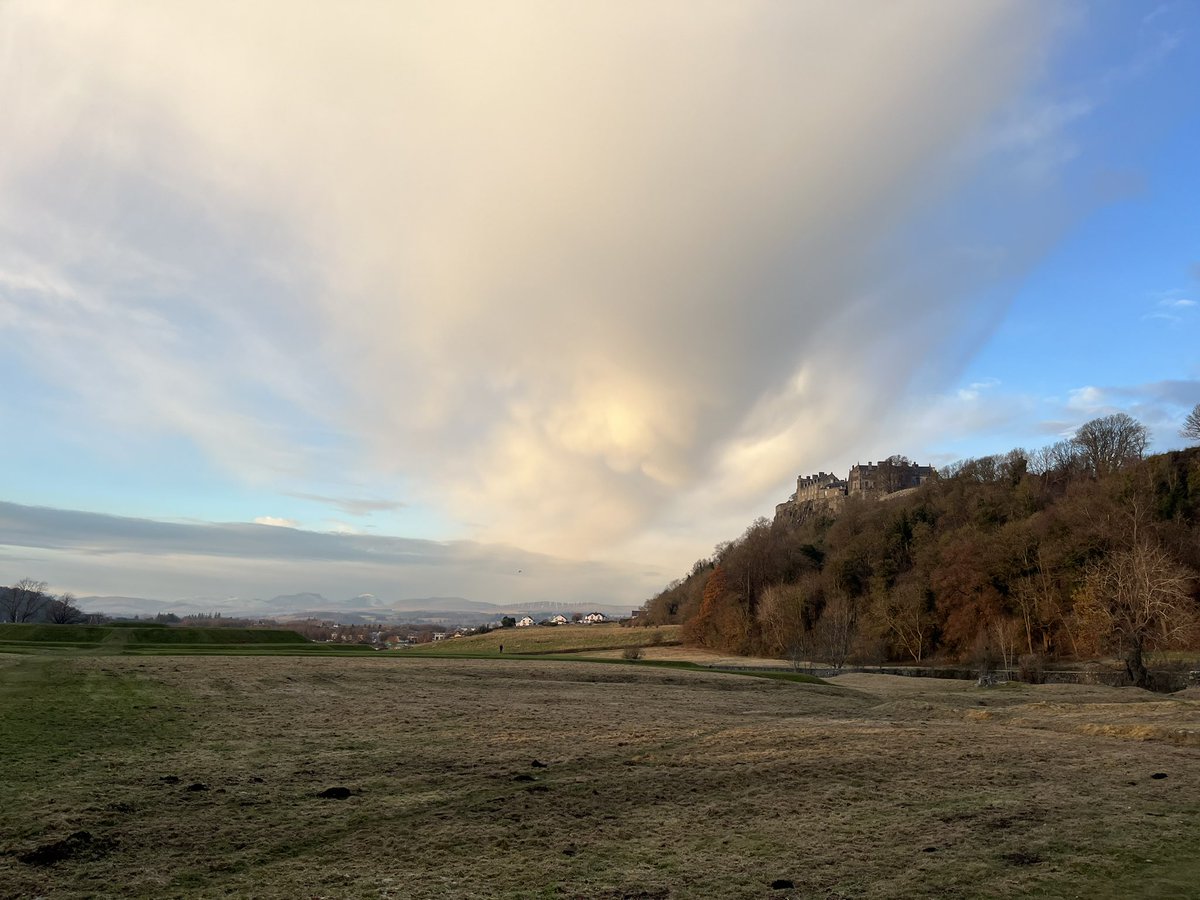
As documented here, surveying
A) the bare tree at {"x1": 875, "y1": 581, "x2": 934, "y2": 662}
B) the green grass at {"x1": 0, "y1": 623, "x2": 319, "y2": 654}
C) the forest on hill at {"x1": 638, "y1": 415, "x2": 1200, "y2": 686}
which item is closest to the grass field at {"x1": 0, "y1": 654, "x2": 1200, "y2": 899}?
the green grass at {"x1": 0, "y1": 623, "x2": 319, "y2": 654}

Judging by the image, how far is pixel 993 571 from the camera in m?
84.1

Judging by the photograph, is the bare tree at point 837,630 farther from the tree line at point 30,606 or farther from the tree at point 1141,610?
the tree line at point 30,606

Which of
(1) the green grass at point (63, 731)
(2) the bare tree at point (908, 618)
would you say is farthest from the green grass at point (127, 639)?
(2) the bare tree at point (908, 618)

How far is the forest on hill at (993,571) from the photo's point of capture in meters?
61.2

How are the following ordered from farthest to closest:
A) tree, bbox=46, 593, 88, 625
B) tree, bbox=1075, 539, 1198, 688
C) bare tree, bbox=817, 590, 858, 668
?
tree, bbox=46, 593, 88, 625 → bare tree, bbox=817, 590, 858, 668 → tree, bbox=1075, 539, 1198, 688

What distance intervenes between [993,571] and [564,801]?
8535 cm

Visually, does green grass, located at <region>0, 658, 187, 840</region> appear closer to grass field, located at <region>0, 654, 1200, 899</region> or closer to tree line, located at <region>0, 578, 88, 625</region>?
grass field, located at <region>0, 654, 1200, 899</region>

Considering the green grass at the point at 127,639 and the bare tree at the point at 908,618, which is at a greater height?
the bare tree at the point at 908,618

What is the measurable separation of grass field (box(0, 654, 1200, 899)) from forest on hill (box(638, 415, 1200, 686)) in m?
35.5

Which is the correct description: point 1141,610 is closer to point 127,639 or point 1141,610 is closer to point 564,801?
point 564,801

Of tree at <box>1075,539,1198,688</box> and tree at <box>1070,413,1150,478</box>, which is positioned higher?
tree at <box>1070,413,1150,478</box>

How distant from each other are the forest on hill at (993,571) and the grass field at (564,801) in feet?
116

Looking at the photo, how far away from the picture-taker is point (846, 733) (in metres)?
20.9

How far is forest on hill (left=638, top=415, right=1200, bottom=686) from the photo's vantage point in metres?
61.2
